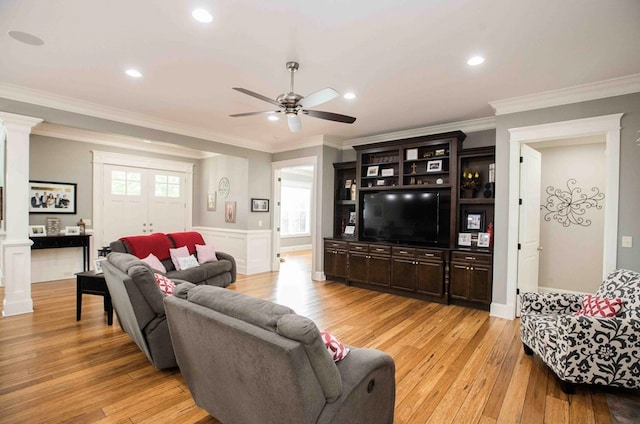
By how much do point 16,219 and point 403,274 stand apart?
542 cm

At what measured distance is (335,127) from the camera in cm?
548

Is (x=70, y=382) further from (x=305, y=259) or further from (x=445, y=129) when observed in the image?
(x=305, y=259)

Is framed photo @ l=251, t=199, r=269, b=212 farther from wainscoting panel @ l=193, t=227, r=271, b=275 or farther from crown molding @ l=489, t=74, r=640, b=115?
crown molding @ l=489, t=74, r=640, b=115

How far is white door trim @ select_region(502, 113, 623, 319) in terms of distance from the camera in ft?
11.2

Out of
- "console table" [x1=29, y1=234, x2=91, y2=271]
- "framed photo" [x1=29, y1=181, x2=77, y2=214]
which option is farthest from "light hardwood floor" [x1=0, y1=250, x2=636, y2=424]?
"framed photo" [x1=29, y1=181, x2=77, y2=214]

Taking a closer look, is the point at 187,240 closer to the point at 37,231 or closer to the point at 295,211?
the point at 37,231

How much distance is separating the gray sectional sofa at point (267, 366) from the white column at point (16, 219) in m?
3.53

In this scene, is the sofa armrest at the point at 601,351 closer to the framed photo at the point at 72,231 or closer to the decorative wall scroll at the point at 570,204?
the decorative wall scroll at the point at 570,204

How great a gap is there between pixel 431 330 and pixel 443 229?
77.1 inches

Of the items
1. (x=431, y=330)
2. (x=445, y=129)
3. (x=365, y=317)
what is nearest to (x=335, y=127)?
(x=445, y=129)

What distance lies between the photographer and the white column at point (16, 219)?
3.95 metres

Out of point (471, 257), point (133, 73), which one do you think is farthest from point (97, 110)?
point (471, 257)

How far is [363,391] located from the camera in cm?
166

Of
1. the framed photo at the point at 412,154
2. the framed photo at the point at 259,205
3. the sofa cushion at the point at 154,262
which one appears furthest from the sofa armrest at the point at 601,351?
the framed photo at the point at 259,205
